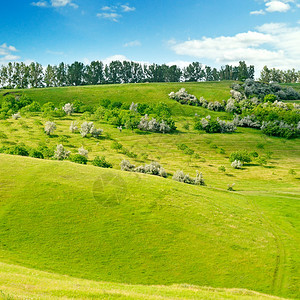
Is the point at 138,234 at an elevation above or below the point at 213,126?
below

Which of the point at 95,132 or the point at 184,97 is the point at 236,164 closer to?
the point at 95,132

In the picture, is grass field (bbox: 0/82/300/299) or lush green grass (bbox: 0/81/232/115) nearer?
grass field (bbox: 0/82/300/299)

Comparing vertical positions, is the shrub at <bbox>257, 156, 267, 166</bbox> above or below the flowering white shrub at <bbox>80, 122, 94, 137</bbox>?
below

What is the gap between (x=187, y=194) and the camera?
4588 centimetres

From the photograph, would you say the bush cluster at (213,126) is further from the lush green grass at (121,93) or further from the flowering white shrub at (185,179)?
the flowering white shrub at (185,179)

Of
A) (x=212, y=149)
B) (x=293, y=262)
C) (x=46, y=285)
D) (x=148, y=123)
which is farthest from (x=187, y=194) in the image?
(x=148, y=123)

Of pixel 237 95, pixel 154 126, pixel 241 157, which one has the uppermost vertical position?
pixel 237 95

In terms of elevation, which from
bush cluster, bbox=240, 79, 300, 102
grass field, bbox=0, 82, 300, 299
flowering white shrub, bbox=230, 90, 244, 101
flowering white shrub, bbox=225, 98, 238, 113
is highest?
bush cluster, bbox=240, 79, 300, 102

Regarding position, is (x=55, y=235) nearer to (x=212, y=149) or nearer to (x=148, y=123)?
(x=212, y=149)

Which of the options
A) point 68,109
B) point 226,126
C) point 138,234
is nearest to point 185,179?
point 138,234

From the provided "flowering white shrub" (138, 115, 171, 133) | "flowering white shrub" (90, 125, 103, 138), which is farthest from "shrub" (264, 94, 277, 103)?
"flowering white shrub" (90, 125, 103, 138)

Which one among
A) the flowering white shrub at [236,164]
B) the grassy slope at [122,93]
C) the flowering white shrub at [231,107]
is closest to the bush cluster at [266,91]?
the grassy slope at [122,93]

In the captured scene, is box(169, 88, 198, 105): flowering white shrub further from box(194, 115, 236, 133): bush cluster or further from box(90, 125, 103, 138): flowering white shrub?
box(90, 125, 103, 138): flowering white shrub

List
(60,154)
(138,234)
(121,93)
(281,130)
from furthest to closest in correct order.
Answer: (121,93) → (281,130) → (60,154) → (138,234)
